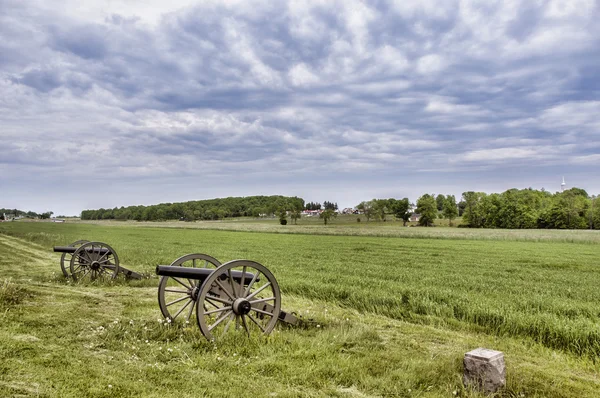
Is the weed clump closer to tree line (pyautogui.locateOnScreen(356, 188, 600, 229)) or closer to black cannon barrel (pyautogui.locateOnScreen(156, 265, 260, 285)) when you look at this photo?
black cannon barrel (pyautogui.locateOnScreen(156, 265, 260, 285))

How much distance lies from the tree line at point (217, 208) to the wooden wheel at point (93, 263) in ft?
303

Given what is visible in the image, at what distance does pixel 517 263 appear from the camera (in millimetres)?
23375

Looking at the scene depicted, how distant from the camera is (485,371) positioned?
5.29 m

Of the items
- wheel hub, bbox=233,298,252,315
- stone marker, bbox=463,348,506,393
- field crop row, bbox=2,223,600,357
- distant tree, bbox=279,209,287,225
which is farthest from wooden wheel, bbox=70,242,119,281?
distant tree, bbox=279,209,287,225

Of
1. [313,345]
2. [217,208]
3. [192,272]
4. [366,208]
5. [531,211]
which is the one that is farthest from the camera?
[217,208]

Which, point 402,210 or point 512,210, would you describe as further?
point 402,210

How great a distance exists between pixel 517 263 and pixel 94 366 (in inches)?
901

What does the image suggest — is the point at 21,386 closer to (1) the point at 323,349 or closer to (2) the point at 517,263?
(1) the point at 323,349

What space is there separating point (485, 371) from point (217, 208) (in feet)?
449

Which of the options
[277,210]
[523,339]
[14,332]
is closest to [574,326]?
[523,339]

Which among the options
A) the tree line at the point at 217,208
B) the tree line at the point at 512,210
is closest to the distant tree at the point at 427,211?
the tree line at the point at 512,210

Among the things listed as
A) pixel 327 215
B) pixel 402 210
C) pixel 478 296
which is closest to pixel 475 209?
pixel 402 210

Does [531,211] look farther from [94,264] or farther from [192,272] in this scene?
[192,272]

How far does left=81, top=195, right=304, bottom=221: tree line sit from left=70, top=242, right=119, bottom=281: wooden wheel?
9224 cm
